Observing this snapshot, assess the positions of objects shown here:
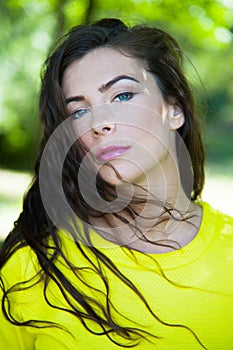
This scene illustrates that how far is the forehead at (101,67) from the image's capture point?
6.98ft

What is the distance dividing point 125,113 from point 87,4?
2.26 meters

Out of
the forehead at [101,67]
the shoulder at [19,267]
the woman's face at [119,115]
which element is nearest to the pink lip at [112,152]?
the woman's face at [119,115]

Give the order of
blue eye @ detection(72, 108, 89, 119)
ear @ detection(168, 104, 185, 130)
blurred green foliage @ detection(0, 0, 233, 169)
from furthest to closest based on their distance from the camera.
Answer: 1. blurred green foliage @ detection(0, 0, 233, 169)
2. ear @ detection(168, 104, 185, 130)
3. blue eye @ detection(72, 108, 89, 119)

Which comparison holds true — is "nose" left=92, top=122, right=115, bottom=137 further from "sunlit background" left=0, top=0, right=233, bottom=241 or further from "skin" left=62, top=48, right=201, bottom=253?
"sunlit background" left=0, top=0, right=233, bottom=241

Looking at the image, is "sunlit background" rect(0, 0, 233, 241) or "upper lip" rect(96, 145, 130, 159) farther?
"sunlit background" rect(0, 0, 233, 241)

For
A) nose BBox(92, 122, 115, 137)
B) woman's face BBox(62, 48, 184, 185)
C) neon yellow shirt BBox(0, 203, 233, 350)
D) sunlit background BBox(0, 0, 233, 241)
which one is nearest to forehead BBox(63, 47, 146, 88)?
woman's face BBox(62, 48, 184, 185)

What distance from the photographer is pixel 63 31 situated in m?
4.06

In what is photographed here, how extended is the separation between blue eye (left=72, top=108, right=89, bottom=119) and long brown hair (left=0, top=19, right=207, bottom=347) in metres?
0.04

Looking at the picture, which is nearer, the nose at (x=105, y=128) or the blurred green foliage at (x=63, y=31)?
the nose at (x=105, y=128)

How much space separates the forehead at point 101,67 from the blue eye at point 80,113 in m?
0.10

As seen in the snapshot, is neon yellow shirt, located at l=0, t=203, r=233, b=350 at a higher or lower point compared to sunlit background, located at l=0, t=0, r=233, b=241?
lower

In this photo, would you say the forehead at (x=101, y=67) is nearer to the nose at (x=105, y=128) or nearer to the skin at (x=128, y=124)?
the skin at (x=128, y=124)

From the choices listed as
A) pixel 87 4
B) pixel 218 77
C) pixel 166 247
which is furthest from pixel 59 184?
pixel 218 77

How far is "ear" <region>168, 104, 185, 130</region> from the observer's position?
228 centimetres
